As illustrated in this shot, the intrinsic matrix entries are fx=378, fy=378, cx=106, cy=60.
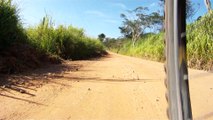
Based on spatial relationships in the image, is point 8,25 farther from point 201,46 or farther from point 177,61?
point 177,61

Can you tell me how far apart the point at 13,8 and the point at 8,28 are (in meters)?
0.54

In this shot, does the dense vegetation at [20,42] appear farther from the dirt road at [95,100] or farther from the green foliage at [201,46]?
the green foliage at [201,46]

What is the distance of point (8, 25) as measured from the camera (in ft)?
19.4

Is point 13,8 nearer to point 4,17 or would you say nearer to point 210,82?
point 4,17

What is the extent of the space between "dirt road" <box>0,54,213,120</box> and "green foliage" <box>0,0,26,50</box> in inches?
42.8

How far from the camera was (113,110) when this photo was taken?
3402 millimetres

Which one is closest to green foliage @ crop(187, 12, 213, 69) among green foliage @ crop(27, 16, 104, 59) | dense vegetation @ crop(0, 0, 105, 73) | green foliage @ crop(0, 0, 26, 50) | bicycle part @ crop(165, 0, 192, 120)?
dense vegetation @ crop(0, 0, 105, 73)

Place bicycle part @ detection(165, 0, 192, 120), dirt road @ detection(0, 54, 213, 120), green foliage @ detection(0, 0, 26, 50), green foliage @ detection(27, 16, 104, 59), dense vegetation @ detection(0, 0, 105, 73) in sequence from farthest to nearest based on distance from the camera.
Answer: green foliage @ detection(27, 16, 104, 59)
green foliage @ detection(0, 0, 26, 50)
dense vegetation @ detection(0, 0, 105, 73)
dirt road @ detection(0, 54, 213, 120)
bicycle part @ detection(165, 0, 192, 120)

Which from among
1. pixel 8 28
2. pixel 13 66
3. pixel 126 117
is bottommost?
pixel 126 117

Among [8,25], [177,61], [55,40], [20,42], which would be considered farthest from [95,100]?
[55,40]

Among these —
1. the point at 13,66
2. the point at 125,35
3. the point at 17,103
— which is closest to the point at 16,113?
the point at 17,103

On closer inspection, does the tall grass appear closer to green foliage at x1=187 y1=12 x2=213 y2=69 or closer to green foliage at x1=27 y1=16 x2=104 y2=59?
green foliage at x1=27 y1=16 x2=104 y2=59

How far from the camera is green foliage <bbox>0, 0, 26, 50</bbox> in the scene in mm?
5711

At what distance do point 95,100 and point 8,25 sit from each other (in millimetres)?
2701
